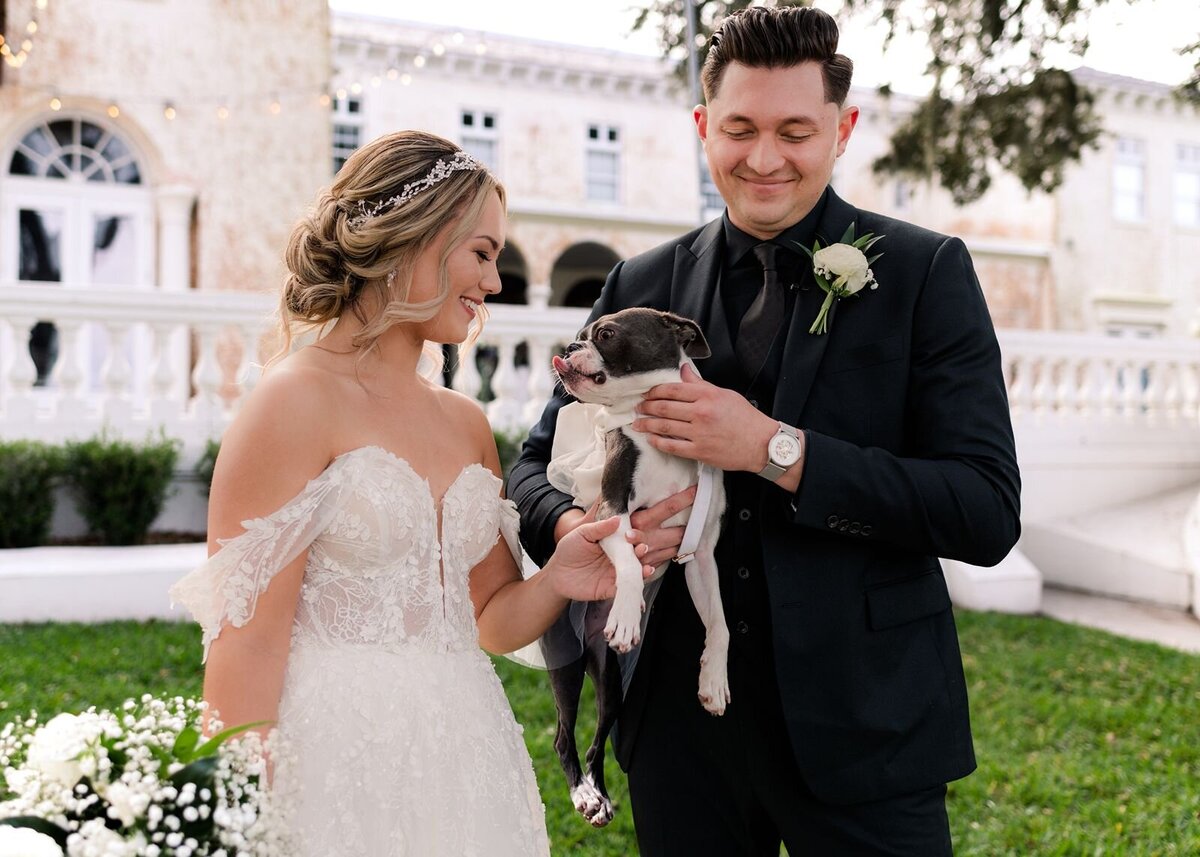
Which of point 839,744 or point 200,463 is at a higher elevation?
point 839,744

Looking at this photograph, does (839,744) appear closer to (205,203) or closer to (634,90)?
(205,203)

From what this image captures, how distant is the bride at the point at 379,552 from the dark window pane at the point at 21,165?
572 inches

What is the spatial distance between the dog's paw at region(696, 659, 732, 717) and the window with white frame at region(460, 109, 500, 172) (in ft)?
75.8

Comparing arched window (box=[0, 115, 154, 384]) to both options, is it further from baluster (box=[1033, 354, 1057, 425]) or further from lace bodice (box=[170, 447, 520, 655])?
lace bodice (box=[170, 447, 520, 655])

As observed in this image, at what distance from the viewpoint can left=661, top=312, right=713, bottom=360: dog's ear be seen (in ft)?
7.48

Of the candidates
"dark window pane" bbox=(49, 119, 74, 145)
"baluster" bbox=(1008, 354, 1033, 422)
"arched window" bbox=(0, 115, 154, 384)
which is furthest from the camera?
"dark window pane" bbox=(49, 119, 74, 145)

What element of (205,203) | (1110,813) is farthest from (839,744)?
(205,203)

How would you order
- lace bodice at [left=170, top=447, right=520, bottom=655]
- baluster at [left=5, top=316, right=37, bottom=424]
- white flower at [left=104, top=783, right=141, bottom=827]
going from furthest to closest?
baluster at [left=5, top=316, right=37, bottom=424], lace bodice at [left=170, top=447, right=520, bottom=655], white flower at [left=104, top=783, right=141, bottom=827]

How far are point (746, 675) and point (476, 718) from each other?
0.66 metres


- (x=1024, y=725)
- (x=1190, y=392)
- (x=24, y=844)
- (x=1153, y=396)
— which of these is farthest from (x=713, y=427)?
(x=1190, y=392)

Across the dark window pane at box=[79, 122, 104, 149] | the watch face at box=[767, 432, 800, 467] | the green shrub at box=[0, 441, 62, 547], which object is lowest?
the green shrub at box=[0, 441, 62, 547]

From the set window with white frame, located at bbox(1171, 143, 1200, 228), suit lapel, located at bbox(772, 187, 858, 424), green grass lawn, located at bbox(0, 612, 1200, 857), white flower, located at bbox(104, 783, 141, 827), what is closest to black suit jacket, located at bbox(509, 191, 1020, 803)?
suit lapel, located at bbox(772, 187, 858, 424)

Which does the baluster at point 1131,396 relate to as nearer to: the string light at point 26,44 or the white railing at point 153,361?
the white railing at point 153,361

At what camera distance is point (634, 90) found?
25.5 metres
